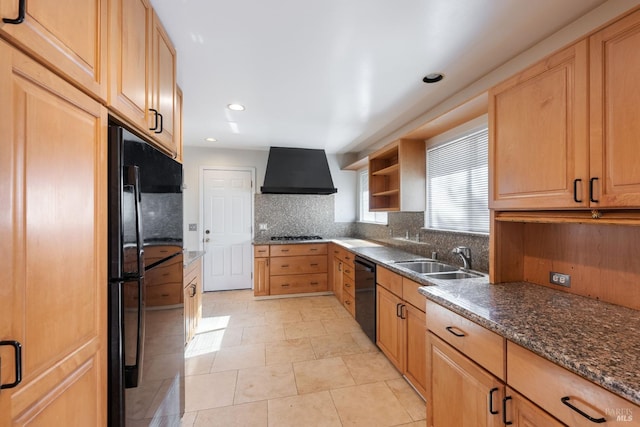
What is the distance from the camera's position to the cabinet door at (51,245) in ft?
1.98

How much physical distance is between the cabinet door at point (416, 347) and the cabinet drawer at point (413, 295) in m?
0.04

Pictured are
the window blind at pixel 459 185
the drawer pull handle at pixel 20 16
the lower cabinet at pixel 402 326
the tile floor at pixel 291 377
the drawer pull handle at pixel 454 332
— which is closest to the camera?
the drawer pull handle at pixel 20 16

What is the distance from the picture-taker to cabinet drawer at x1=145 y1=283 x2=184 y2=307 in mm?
1176

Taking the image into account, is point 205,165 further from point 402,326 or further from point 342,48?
point 402,326

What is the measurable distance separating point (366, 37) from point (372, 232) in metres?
3.07

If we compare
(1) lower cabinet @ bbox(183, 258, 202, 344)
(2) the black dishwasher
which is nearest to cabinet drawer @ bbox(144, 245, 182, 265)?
(1) lower cabinet @ bbox(183, 258, 202, 344)

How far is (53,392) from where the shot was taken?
28.6 inches

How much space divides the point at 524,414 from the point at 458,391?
1.15 feet

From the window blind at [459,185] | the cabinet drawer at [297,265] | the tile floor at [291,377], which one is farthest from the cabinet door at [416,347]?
the cabinet drawer at [297,265]

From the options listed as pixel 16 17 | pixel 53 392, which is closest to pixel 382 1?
pixel 16 17

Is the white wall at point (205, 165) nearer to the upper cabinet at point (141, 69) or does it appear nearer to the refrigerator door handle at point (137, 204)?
the upper cabinet at point (141, 69)

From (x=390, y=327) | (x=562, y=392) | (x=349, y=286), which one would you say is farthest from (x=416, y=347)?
(x=349, y=286)

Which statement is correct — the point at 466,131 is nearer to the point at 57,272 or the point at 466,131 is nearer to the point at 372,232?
the point at 372,232

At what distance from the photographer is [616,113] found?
3.47 feet
